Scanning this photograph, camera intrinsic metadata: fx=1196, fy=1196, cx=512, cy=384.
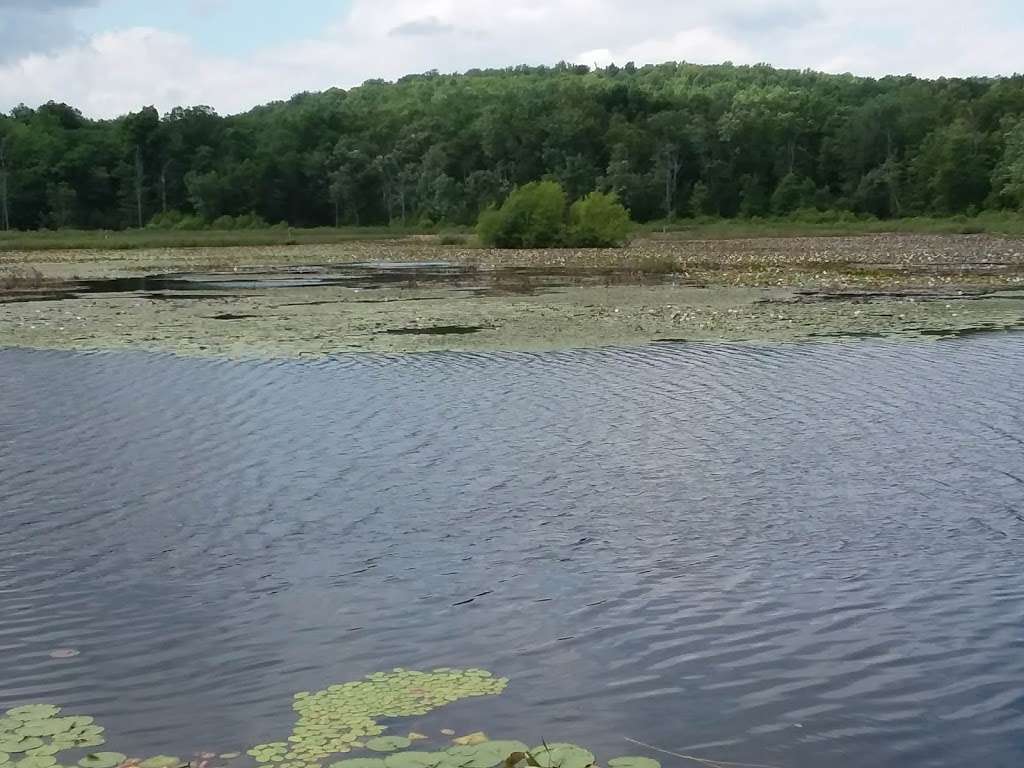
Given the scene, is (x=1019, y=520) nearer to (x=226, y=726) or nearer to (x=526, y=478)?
(x=526, y=478)

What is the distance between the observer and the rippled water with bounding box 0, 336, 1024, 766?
6.30 meters

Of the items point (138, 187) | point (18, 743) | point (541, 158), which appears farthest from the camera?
point (541, 158)

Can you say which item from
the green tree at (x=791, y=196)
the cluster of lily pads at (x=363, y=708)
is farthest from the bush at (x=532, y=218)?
the cluster of lily pads at (x=363, y=708)

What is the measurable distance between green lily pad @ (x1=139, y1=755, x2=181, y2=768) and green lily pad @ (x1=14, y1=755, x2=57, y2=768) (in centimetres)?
44

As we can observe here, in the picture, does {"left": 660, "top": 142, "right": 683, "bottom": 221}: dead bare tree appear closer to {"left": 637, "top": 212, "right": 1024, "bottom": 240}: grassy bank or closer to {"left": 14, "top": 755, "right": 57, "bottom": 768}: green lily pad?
{"left": 637, "top": 212, "right": 1024, "bottom": 240}: grassy bank

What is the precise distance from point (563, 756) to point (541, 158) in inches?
4199

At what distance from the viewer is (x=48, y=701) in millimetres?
6477

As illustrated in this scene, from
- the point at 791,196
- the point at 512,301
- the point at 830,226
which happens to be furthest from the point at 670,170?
the point at 512,301

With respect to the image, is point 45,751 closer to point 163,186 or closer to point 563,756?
point 563,756

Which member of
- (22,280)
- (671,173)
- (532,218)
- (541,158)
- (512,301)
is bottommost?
(512,301)

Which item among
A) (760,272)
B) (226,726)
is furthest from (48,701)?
(760,272)

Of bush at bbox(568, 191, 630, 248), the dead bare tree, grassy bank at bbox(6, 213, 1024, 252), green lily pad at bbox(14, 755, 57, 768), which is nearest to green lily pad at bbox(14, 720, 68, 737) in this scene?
green lily pad at bbox(14, 755, 57, 768)

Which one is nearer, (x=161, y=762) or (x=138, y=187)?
(x=161, y=762)

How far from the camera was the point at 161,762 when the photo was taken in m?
5.61
